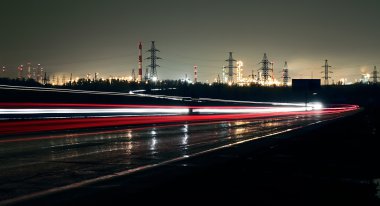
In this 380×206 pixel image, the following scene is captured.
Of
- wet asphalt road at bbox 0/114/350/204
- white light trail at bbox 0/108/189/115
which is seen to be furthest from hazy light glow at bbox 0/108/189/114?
wet asphalt road at bbox 0/114/350/204

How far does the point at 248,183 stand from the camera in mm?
10328

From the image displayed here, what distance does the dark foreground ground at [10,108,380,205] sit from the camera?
335 inches

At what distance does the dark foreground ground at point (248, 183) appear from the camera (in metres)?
8.51

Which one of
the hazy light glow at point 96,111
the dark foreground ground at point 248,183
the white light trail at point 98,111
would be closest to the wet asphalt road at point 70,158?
the dark foreground ground at point 248,183

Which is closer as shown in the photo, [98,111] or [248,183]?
[248,183]

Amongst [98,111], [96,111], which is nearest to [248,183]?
[96,111]

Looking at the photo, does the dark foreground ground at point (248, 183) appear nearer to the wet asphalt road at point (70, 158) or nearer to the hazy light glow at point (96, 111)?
the wet asphalt road at point (70, 158)

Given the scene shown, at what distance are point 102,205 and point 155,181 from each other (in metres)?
2.61

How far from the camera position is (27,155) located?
50.1 feet


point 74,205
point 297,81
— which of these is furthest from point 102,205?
point 297,81

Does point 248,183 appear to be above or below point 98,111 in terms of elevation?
below

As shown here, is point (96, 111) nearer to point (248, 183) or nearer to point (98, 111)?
point (98, 111)

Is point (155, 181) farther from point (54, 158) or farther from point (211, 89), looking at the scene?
point (211, 89)

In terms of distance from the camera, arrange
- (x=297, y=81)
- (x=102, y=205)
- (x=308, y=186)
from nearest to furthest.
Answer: (x=102, y=205) → (x=308, y=186) → (x=297, y=81)
